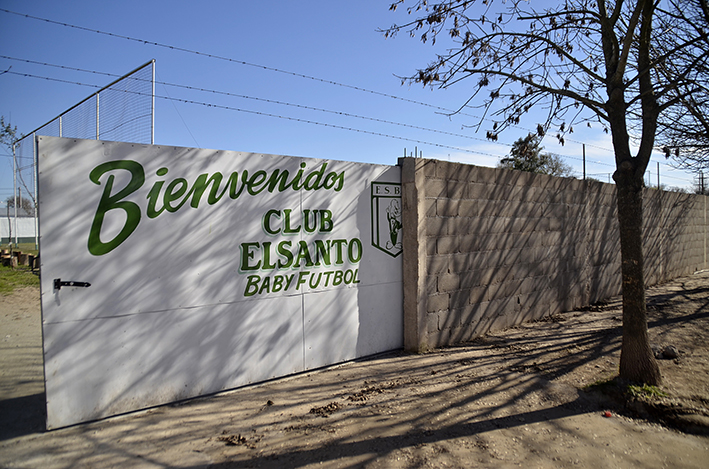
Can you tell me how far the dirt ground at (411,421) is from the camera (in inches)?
124

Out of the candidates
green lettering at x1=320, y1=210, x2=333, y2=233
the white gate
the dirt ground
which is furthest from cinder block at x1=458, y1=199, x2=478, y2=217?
green lettering at x1=320, y1=210, x2=333, y2=233

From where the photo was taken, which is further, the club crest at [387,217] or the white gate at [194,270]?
the club crest at [387,217]

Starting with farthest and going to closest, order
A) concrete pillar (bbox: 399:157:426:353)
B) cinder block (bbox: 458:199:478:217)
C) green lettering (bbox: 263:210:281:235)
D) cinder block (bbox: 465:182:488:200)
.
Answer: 1. cinder block (bbox: 465:182:488:200)
2. cinder block (bbox: 458:199:478:217)
3. concrete pillar (bbox: 399:157:426:353)
4. green lettering (bbox: 263:210:281:235)

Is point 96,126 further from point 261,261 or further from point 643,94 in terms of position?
point 643,94

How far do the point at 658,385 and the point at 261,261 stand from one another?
14.0ft

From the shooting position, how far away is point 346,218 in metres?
5.23

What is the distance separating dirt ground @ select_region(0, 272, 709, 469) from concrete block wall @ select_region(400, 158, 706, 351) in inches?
32.1

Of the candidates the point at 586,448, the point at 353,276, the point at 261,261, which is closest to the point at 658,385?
the point at 586,448

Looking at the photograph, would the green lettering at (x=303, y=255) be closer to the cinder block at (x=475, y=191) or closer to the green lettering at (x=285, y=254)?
the green lettering at (x=285, y=254)

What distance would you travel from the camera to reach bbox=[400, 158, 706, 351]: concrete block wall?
561cm

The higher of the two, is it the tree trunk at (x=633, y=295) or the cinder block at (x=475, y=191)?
the cinder block at (x=475, y=191)

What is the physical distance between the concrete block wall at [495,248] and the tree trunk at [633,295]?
2096mm

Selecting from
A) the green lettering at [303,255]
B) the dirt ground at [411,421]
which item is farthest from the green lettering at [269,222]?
the dirt ground at [411,421]

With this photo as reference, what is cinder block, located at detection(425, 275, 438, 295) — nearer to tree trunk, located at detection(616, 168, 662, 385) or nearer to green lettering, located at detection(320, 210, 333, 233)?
green lettering, located at detection(320, 210, 333, 233)
